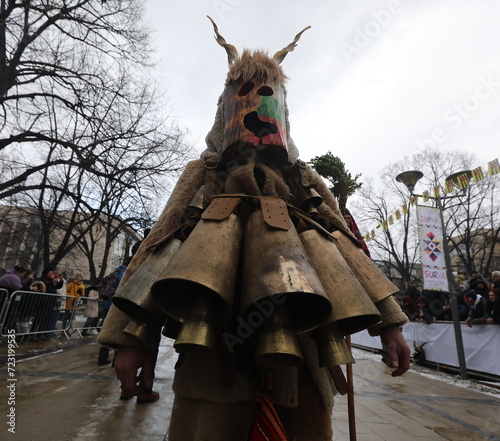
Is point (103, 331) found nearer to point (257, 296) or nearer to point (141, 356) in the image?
point (141, 356)

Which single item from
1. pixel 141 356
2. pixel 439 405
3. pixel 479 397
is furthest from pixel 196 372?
pixel 479 397

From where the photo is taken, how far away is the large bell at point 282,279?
99 cm

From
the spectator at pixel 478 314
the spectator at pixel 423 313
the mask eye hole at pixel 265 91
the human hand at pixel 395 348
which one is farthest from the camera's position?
the spectator at pixel 423 313

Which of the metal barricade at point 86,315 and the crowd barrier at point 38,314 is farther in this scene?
the metal barricade at point 86,315

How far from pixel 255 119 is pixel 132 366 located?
134cm

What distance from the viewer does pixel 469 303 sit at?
8.19 metres

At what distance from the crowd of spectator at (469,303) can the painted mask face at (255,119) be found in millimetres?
6683

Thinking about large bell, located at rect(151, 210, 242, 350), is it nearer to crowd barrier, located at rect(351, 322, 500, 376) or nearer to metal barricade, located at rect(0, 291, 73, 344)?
metal barricade, located at rect(0, 291, 73, 344)

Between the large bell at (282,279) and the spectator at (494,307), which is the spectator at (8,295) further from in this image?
the spectator at (494,307)

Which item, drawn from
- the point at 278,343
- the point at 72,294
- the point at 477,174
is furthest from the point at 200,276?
the point at 72,294

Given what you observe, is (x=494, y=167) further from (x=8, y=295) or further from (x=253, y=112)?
(x=8, y=295)

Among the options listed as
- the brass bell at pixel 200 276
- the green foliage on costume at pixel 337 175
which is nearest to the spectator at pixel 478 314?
the green foliage on costume at pixel 337 175

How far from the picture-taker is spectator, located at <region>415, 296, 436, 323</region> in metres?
8.40

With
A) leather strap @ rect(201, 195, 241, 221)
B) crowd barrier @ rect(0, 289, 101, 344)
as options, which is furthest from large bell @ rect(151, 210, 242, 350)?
crowd barrier @ rect(0, 289, 101, 344)
